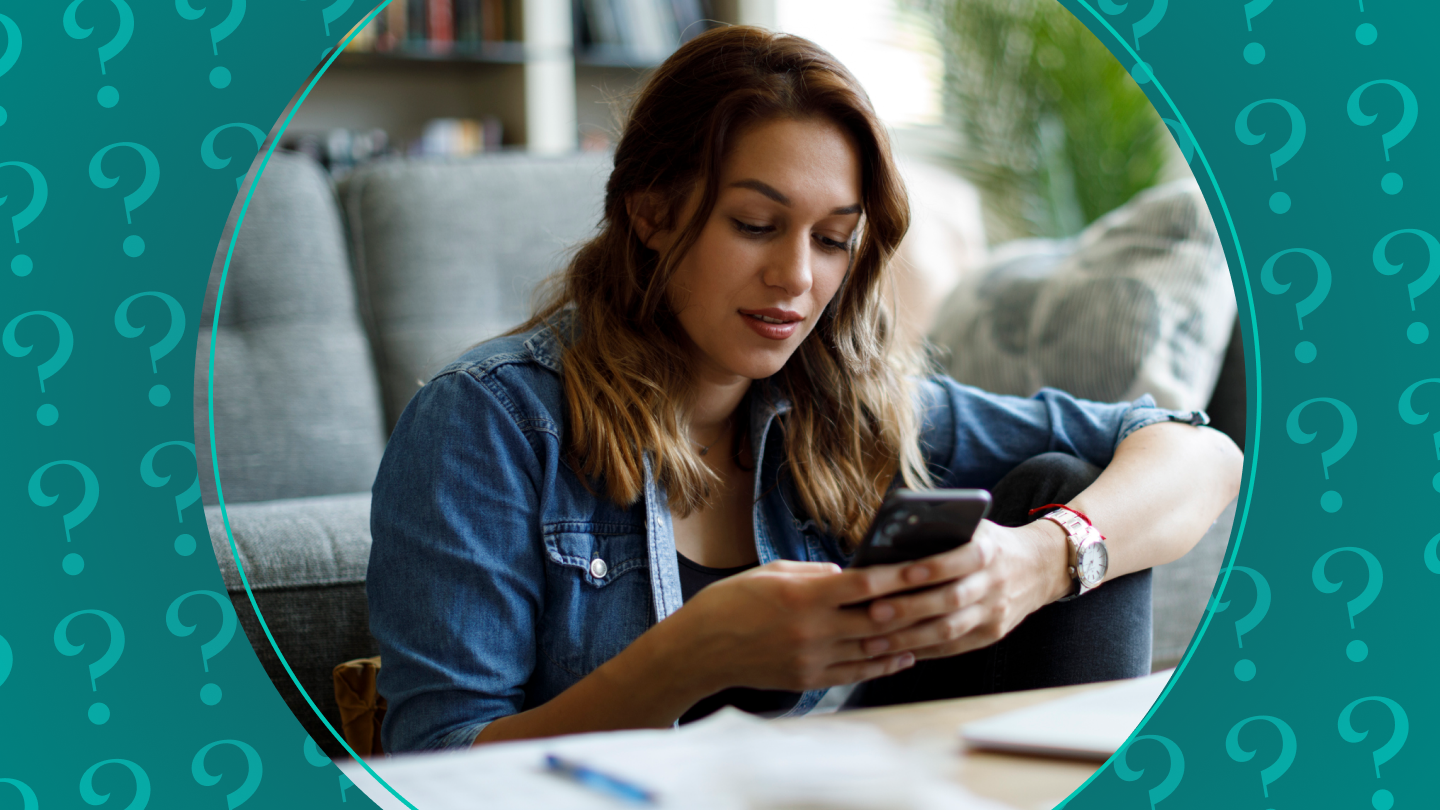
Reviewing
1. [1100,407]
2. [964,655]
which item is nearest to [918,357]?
[1100,407]

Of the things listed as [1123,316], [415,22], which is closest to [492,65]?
[415,22]

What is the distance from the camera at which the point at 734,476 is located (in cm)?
94

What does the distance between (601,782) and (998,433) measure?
2.15 feet

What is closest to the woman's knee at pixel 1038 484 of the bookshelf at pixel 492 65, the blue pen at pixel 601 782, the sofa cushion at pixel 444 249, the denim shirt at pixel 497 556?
the denim shirt at pixel 497 556

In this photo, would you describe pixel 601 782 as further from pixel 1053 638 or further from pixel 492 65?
pixel 492 65

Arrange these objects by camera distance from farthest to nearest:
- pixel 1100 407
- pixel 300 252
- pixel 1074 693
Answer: pixel 300 252, pixel 1100 407, pixel 1074 693

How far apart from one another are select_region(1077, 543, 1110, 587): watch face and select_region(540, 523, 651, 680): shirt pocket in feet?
1.07

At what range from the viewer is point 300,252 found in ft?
4.66

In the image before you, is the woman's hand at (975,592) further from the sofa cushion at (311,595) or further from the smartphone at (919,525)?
the sofa cushion at (311,595)

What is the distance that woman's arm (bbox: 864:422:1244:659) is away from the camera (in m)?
0.58

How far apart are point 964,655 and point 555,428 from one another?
0.40 metres

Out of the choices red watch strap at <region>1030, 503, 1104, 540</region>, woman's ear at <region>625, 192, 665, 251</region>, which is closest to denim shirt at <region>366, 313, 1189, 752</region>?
woman's ear at <region>625, 192, 665, 251</region>

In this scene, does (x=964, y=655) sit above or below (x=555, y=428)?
below

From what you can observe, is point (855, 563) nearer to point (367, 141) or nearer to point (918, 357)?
point (918, 357)
